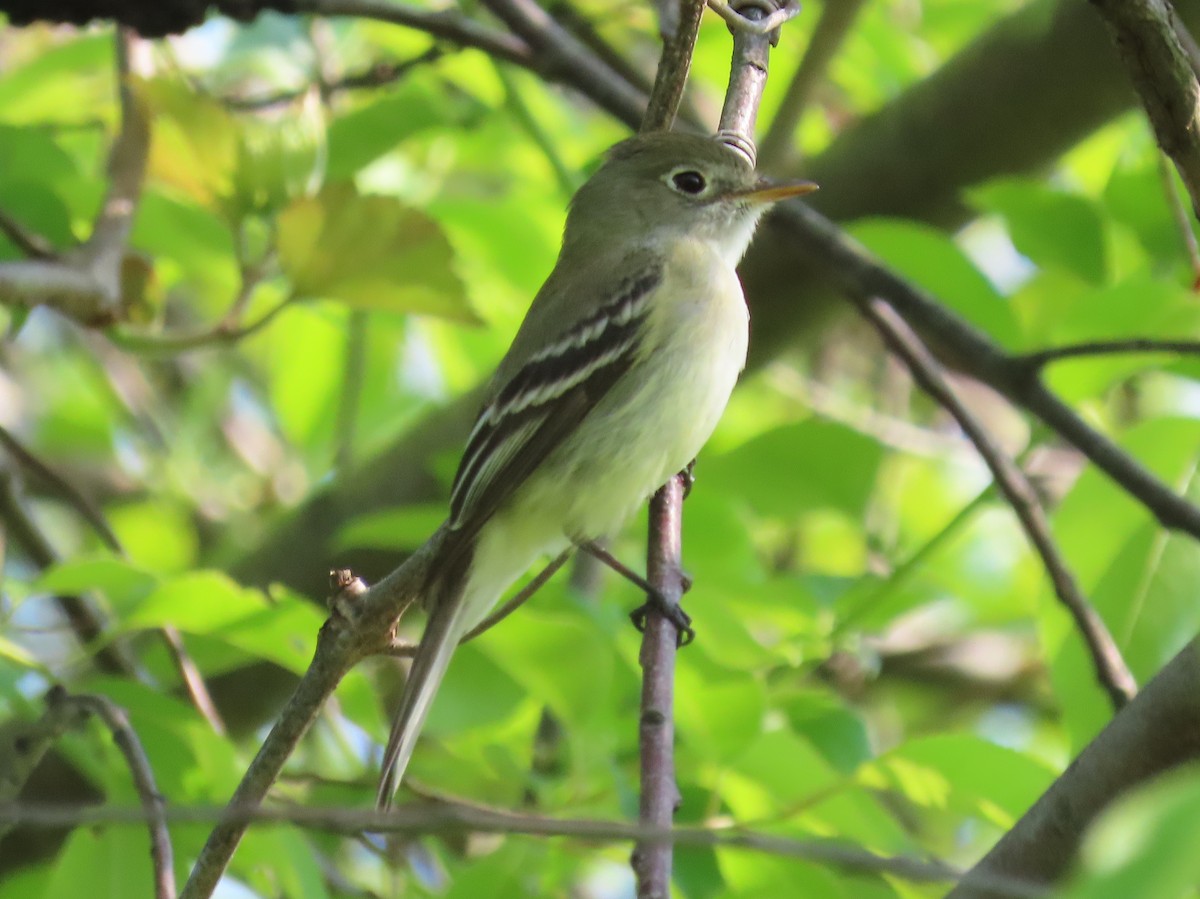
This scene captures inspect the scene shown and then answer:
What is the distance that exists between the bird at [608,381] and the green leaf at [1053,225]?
51 centimetres

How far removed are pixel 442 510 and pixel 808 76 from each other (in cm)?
192

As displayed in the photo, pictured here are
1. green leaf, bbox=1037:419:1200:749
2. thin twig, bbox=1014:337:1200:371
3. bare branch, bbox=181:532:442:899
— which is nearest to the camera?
bare branch, bbox=181:532:442:899

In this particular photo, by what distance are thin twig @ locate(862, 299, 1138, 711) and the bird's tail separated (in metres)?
1.32

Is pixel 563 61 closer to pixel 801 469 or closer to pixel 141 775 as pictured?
pixel 801 469

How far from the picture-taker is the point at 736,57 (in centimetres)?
353

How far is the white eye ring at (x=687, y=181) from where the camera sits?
14.6 ft

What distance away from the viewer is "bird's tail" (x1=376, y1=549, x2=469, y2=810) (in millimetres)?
3117

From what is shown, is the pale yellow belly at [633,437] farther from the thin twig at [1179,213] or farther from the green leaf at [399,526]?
the thin twig at [1179,213]

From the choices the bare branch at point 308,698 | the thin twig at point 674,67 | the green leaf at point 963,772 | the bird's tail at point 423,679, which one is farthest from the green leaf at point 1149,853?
the thin twig at point 674,67

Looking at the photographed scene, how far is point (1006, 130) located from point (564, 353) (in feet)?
6.01

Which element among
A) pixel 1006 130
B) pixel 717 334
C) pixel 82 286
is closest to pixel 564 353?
pixel 717 334

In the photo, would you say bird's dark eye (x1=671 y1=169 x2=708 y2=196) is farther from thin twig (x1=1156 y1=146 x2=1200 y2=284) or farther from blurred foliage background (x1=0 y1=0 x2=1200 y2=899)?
thin twig (x1=1156 y1=146 x2=1200 y2=284)

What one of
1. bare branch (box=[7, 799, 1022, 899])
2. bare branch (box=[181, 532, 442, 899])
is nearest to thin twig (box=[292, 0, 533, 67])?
bare branch (box=[181, 532, 442, 899])

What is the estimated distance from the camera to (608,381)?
4.09 meters
